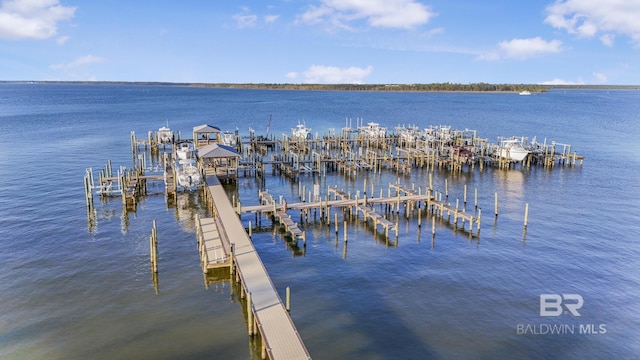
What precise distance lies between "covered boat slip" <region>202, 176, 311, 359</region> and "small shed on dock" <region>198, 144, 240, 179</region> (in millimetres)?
12143

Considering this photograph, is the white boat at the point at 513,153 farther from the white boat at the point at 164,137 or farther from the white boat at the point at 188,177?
the white boat at the point at 164,137

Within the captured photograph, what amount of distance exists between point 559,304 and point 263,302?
1498cm

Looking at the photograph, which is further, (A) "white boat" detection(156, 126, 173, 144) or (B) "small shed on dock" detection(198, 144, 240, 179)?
(A) "white boat" detection(156, 126, 173, 144)

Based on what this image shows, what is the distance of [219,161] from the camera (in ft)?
160

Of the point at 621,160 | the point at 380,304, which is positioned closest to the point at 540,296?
the point at 380,304

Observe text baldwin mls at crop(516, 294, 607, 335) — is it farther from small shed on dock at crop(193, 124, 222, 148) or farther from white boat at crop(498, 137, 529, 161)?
small shed on dock at crop(193, 124, 222, 148)

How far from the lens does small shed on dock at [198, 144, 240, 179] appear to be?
42.3 m

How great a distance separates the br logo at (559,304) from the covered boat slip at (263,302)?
1279 centimetres

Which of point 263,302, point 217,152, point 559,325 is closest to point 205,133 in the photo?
point 217,152

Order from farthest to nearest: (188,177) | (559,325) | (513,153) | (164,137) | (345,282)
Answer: (164,137) → (513,153) → (188,177) → (345,282) → (559,325)

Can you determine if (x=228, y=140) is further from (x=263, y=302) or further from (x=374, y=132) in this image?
(x=263, y=302)

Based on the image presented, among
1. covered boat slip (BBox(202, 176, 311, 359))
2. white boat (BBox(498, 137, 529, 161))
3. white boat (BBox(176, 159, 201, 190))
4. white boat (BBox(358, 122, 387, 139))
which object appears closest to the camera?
covered boat slip (BBox(202, 176, 311, 359))

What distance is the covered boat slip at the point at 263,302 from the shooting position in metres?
17.4

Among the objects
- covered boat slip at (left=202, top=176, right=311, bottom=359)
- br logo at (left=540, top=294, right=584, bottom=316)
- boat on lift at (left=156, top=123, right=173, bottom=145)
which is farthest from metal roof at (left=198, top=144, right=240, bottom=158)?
br logo at (left=540, top=294, right=584, bottom=316)
